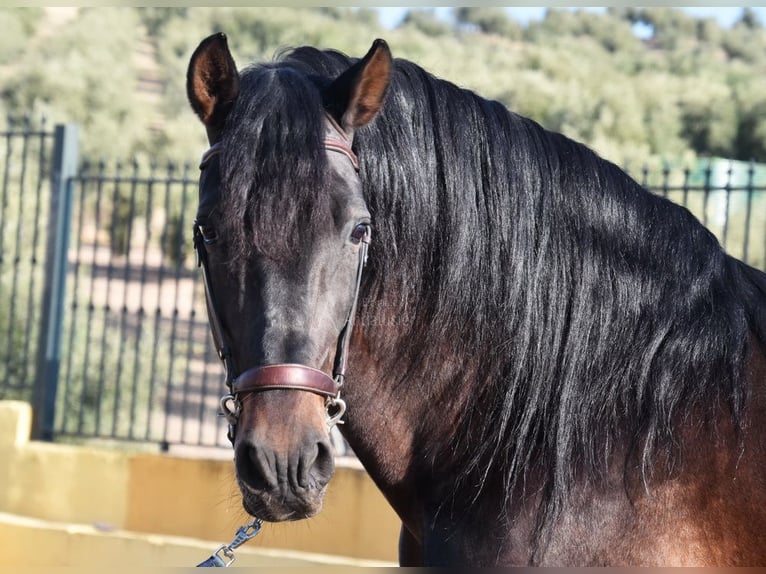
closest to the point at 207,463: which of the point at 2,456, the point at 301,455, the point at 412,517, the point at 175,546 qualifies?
the point at 175,546

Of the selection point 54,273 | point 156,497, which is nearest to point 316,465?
point 156,497

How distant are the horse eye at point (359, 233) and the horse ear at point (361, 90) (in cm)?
29

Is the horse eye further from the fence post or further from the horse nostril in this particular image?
the fence post

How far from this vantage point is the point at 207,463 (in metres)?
6.31

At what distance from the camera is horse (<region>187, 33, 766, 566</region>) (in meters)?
2.29

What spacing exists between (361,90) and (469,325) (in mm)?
672

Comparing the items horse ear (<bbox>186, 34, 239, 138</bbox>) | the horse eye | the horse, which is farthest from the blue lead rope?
horse ear (<bbox>186, 34, 239, 138</bbox>)

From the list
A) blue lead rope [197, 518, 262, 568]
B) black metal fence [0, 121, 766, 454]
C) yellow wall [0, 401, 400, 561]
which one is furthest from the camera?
black metal fence [0, 121, 766, 454]

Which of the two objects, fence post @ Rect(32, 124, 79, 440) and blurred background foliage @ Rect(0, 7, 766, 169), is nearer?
fence post @ Rect(32, 124, 79, 440)

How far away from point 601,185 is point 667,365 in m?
0.52

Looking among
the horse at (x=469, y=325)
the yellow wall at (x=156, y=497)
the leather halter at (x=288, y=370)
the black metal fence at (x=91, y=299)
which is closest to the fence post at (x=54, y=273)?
the black metal fence at (x=91, y=299)

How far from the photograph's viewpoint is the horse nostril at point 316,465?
2.18m

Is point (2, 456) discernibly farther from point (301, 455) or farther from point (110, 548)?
point (301, 455)

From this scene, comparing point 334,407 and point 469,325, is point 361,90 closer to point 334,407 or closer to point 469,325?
point 469,325
